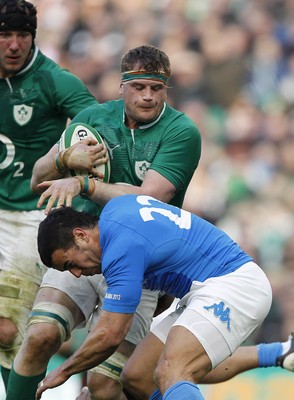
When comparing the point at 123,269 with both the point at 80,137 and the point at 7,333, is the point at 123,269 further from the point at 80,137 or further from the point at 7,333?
the point at 7,333

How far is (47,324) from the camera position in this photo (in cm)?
662

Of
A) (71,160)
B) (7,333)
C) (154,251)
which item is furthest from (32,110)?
(154,251)

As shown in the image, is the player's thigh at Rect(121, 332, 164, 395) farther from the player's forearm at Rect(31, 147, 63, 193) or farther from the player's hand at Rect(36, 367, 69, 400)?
the player's forearm at Rect(31, 147, 63, 193)

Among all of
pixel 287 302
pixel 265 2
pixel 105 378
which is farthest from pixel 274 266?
pixel 105 378

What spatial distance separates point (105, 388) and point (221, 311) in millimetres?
979

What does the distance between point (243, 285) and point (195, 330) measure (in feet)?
1.28

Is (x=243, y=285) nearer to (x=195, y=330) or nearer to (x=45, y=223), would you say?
(x=195, y=330)

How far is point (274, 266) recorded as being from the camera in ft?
36.3

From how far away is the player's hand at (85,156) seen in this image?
6.55 m

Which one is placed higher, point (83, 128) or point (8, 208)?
point (83, 128)

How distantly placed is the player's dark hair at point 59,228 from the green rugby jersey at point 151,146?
0.74m

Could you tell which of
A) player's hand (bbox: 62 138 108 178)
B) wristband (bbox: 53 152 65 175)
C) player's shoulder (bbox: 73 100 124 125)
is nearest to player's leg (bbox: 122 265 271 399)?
player's hand (bbox: 62 138 108 178)

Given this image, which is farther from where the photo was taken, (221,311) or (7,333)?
(7,333)

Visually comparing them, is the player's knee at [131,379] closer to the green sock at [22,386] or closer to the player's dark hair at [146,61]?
the green sock at [22,386]
